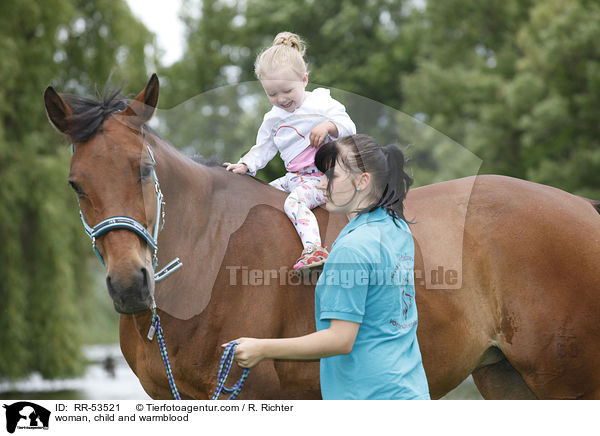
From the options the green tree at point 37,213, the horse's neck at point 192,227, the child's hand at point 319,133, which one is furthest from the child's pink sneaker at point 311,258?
the green tree at point 37,213

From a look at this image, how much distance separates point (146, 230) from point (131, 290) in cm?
31

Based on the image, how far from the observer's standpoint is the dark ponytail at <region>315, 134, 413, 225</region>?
2.24 meters

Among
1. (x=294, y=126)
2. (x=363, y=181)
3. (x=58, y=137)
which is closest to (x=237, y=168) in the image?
(x=294, y=126)

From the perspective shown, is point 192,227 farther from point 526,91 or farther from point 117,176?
point 526,91

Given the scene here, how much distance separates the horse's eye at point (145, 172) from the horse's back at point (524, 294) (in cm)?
169

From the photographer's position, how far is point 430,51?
61.9 feet

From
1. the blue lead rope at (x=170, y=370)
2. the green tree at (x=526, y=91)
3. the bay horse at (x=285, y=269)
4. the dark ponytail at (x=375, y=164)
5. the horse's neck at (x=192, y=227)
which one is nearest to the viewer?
the dark ponytail at (x=375, y=164)

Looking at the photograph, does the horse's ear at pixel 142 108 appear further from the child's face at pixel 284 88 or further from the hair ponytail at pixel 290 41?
the hair ponytail at pixel 290 41

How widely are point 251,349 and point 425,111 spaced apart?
50.9 feet

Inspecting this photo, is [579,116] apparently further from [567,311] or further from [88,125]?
[88,125]

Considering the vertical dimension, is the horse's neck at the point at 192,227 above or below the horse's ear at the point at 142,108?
below

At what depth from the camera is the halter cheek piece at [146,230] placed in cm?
270
